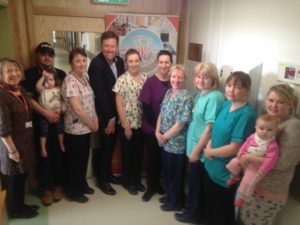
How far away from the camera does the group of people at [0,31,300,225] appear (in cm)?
157

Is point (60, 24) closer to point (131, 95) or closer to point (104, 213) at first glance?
point (131, 95)

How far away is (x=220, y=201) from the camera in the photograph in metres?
1.87

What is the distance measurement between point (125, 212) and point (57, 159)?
0.79 m

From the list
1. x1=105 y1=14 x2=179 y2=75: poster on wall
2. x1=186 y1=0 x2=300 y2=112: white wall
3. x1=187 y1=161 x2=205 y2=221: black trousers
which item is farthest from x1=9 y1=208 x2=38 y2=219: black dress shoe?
x1=186 y1=0 x2=300 y2=112: white wall

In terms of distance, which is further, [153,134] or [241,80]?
[153,134]

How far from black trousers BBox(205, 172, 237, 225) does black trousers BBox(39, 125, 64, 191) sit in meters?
1.35

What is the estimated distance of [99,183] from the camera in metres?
2.72

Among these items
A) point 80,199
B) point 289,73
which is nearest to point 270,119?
point 289,73

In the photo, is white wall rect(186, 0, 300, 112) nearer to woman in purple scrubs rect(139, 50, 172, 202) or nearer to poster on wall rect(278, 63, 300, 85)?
poster on wall rect(278, 63, 300, 85)

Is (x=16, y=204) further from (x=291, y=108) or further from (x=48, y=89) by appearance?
(x=291, y=108)

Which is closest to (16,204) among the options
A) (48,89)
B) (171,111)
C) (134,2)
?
(48,89)

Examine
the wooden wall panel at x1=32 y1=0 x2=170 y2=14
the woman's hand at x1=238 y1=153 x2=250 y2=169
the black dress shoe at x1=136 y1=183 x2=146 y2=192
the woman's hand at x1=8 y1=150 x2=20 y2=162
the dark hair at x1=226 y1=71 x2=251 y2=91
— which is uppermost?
the wooden wall panel at x1=32 y1=0 x2=170 y2=14

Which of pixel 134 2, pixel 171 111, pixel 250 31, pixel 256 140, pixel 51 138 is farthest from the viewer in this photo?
pixel 134 2

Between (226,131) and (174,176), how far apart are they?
2.53ft
